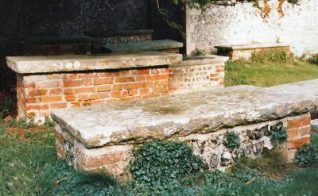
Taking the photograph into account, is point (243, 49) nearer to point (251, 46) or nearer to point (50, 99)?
point (251, 46)

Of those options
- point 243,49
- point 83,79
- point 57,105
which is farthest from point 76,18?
point 57,105

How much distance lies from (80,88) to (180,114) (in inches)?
74.8

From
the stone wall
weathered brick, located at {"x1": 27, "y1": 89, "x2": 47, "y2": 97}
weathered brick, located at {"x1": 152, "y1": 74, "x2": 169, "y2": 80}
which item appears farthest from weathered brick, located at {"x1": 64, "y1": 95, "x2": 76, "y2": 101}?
the stone wall

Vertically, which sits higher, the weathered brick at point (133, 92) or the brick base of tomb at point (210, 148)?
the weathered brick at point (133, 92)

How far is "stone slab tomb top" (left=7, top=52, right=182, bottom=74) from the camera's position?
4848 mm

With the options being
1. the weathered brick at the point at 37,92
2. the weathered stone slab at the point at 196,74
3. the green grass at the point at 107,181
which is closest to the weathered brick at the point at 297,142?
the green grass at the point at 107,181

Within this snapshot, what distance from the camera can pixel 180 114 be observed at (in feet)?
11.8

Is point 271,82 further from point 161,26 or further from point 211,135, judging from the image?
point 211,135

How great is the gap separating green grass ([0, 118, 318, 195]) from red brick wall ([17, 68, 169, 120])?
99cm

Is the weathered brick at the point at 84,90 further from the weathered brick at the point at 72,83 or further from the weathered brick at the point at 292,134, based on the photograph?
the weathered brick at the point at 292,134

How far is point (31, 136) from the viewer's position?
4695mm

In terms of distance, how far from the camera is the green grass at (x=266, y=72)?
10.3m

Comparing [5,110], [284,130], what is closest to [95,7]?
[5,110]

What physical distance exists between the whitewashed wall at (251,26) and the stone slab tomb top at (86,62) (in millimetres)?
6709
